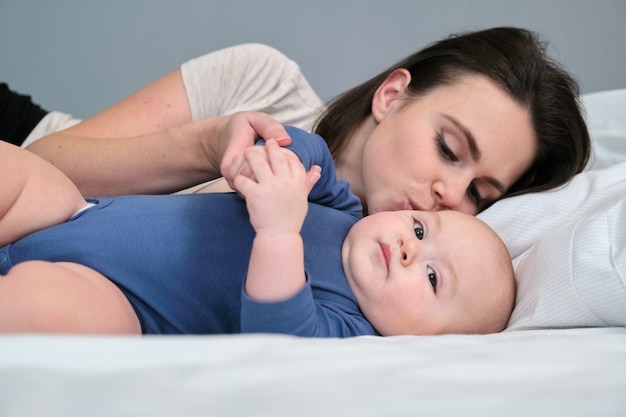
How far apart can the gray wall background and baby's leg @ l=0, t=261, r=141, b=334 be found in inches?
55.3

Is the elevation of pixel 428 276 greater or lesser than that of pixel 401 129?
lesser

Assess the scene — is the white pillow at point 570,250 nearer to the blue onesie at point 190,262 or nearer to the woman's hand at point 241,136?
the blue onesie at point 190,262

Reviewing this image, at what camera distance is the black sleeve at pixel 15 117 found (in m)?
1.40

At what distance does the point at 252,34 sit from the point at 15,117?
0.82 m

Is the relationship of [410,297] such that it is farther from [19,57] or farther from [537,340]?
[19,57]

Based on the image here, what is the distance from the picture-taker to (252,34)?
77.2 inches

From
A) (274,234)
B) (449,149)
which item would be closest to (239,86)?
(449,149)

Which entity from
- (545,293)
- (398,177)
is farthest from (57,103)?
(545,293)

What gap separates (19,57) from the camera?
1.91 m

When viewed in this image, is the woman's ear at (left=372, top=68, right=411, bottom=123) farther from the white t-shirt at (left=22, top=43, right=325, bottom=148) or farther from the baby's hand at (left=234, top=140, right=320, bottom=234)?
the baby's hand at (left=234, top=140, right=320, bottom=234)

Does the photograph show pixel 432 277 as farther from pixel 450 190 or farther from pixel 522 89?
pixel 522 89

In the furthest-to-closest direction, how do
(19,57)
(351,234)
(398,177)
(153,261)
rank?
(19,57) → (398,177) → (351,234) → (153,261)

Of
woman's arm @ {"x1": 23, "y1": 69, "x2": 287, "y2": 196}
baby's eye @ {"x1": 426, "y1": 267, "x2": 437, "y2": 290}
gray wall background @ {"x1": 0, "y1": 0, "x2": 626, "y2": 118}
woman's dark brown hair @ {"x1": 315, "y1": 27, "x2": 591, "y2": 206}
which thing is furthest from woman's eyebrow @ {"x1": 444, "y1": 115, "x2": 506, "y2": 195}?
gray wall background @ {"x1": 0, "y1": 0, "x2": 626, "y2": 118}

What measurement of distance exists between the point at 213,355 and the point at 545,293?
55cm
